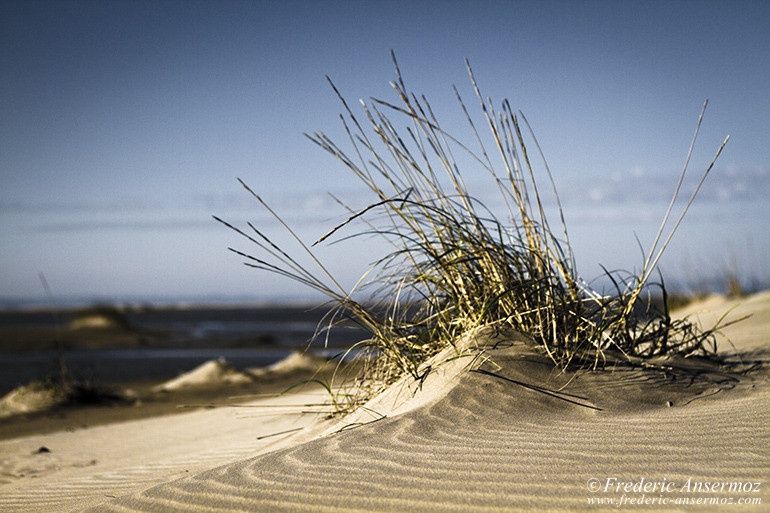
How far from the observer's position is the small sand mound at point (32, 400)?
532 centimetres

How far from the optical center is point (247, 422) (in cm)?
396

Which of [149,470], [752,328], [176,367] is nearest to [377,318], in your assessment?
[149,470]

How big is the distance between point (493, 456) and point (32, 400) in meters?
5.32

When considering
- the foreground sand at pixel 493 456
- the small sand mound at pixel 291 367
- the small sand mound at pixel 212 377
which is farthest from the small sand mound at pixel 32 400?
the foreground sand at pixel 493 456

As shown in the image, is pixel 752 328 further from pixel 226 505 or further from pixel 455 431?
pixel 226 505

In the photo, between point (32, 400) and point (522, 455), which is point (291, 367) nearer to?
point (32, 400)

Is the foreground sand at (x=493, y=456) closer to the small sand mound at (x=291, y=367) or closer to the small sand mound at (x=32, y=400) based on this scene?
the small sand mound at (x=32, y=400)

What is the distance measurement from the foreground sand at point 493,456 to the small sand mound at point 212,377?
3.48m

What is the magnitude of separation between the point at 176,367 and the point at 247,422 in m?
6.00

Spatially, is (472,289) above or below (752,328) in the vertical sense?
above

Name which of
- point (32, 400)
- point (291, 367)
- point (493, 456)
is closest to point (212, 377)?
point (291, 367)

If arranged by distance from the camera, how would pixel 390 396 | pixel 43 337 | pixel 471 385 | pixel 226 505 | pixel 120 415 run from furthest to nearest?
pixel 43 337 → pixel 120 415 → pixel 390 396 → pixel 471 385 → pixel 226 505

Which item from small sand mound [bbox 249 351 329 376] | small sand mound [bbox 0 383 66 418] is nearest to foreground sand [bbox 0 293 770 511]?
small sand mound [bbox 0 383 66 418]

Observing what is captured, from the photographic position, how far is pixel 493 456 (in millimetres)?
1691
